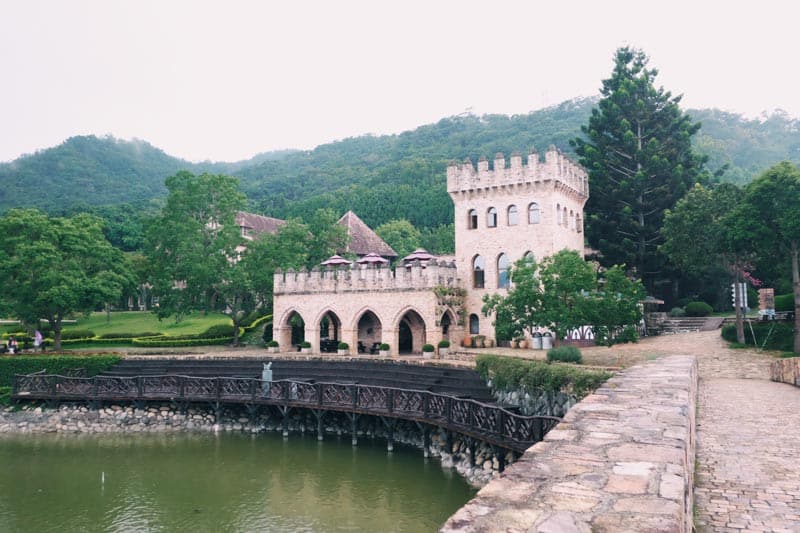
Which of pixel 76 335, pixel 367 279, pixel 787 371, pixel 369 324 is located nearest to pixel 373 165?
pixel 76 335

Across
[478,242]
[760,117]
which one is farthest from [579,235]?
[760,117]

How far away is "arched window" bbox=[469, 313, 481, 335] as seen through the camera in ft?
110

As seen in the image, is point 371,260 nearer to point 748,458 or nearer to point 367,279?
point 367,279

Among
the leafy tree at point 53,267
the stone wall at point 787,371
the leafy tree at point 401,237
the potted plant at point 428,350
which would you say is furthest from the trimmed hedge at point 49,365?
the leafy tree at point 401,237

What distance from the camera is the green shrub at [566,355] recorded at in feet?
64.5

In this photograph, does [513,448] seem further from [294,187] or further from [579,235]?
[294,187]

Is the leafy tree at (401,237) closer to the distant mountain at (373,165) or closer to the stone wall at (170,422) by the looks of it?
the distant mountain at (373,165)

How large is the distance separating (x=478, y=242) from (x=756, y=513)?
2833 cm

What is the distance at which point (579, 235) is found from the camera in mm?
36500

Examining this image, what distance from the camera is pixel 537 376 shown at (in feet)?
58.0

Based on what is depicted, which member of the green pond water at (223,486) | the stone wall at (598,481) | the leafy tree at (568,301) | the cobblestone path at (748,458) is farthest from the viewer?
the leafy tree at (568,301)

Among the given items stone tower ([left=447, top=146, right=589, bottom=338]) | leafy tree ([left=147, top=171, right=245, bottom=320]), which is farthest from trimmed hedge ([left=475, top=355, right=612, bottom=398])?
leafy tree ([left=147, top=171, right=245, bottom=320])

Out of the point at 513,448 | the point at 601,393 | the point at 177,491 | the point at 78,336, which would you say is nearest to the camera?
the point at 601,393

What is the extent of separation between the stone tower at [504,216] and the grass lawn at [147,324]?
74.4 feet
